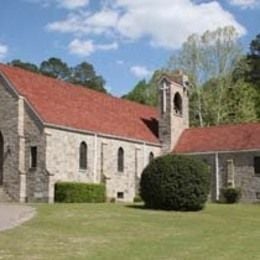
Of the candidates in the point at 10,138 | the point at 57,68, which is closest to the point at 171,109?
the point at 10,138

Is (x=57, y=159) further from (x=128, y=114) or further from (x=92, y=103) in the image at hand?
→ (x=128, y=114)

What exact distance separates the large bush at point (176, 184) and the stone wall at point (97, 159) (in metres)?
8.08

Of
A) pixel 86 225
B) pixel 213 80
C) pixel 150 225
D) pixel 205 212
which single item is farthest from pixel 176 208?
pixel 213 80

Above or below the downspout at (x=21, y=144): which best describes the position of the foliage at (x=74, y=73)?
above

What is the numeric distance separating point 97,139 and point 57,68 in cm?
6294

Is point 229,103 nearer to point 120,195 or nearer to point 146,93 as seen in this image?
point 146,93

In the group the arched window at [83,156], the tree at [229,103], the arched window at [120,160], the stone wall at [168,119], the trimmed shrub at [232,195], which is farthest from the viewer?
the tree at [229,103]

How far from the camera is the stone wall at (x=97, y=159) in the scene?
38.5m

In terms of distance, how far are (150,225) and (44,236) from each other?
20.1ft

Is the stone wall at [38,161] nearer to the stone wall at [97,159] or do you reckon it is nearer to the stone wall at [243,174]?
the stone wall at [97,159]

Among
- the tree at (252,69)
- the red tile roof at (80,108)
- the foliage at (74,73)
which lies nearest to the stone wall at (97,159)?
the red tile roof at (80,108)

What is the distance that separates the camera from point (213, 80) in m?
69.5

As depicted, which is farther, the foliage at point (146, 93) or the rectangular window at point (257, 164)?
the foliage at point (146, 93)

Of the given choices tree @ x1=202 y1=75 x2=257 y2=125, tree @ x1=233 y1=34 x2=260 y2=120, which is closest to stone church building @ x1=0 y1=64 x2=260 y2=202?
tree @ x1=202 y1=75 x2=257 y2=125
